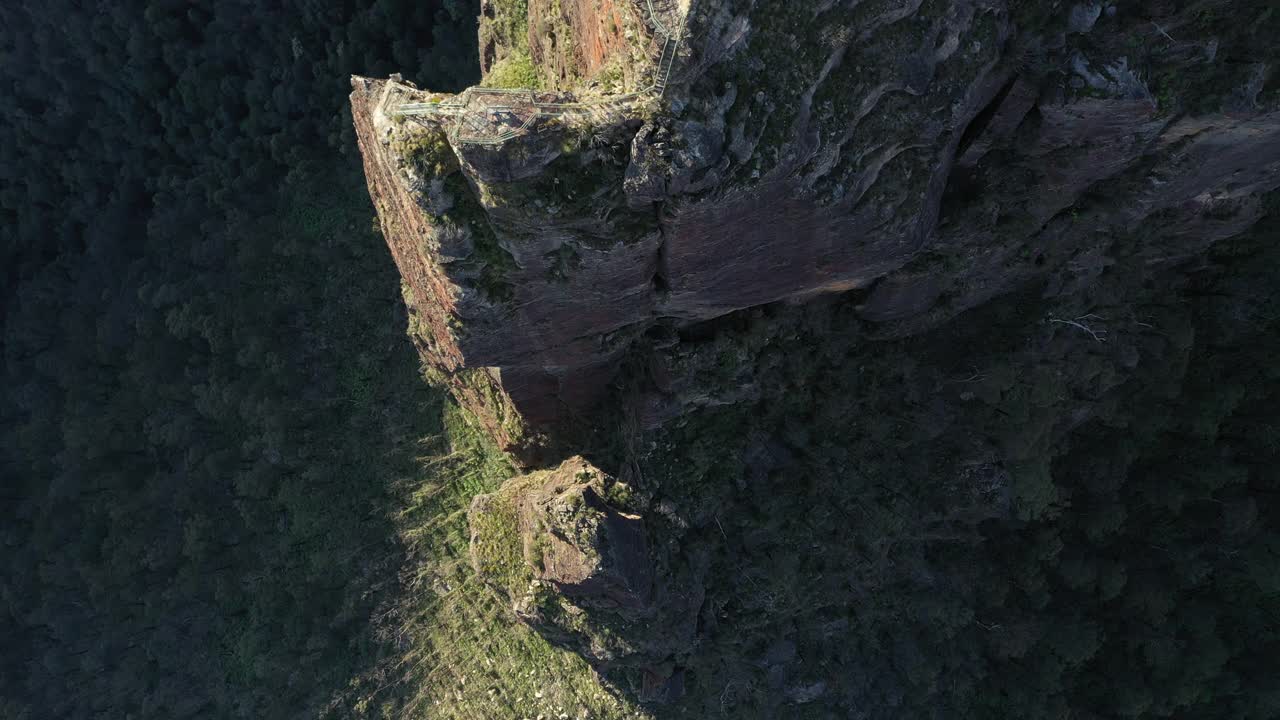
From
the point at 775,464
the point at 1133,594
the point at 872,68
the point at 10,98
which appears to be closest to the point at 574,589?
the point at 775,464

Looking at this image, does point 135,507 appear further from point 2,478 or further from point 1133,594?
point 1133,594

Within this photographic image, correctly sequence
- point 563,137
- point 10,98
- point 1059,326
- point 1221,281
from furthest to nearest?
point 10,98
point 1221,281
point 1059,326
point 563,137

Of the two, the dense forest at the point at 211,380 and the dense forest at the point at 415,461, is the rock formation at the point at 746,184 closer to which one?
the dense forest at the point at 415,461

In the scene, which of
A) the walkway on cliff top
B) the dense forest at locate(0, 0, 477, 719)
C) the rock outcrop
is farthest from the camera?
the dense forest at locate(0, 0, 477, 719)

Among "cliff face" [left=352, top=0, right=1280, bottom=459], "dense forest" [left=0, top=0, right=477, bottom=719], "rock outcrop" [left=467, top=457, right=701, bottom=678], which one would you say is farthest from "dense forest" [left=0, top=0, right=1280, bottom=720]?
"cliff face" [left=352, top=0, right=1280, bottom=459]

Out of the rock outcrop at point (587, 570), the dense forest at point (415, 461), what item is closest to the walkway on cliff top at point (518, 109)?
the dense forest at point (415, 461)

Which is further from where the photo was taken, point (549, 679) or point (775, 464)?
point (549, 679)

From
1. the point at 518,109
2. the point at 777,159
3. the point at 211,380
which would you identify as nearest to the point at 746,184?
the point at 777,159

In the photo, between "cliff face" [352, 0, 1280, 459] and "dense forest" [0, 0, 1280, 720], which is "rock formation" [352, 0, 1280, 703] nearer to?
"cliff face" [352, 0, 1280, 459]
